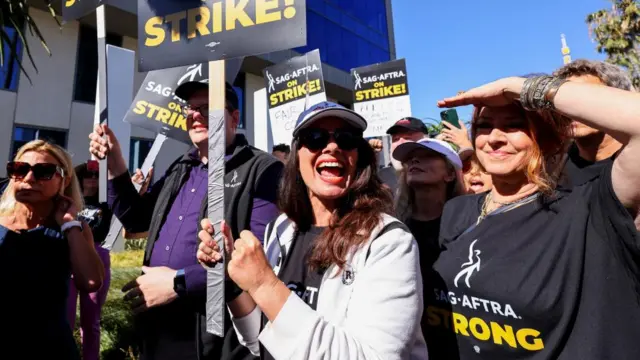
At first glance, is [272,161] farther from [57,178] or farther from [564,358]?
[564,358]

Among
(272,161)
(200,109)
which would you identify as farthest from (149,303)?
(200,109)

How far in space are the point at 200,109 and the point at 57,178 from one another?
1026mm

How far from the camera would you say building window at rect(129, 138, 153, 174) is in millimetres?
12062

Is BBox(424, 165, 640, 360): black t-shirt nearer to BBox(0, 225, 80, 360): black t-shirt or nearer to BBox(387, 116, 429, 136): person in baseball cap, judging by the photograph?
BBox(0, 225, 80, 360): black t-shirt

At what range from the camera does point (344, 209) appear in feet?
5.53

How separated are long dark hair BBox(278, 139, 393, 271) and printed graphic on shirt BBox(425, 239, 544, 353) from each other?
14.8 inches

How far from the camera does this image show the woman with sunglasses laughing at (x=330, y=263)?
1225 millimetres

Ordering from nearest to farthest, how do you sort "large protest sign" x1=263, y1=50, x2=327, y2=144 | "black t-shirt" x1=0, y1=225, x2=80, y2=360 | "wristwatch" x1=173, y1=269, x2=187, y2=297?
"wristwatch" x1=173, y1=269, x2=187, y2=297 < "black t-shirt" x1=0, y1=225, x2=80, y2=360 < "large protest sign" x1=263, y1=50, x2=327, y2=144

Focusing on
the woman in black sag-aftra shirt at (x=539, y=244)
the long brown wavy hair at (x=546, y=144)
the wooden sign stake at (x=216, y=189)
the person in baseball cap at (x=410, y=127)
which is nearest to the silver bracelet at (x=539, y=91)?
the woman in black sag-aftra shirt at (x=539, y=244)

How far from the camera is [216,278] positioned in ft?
5.41

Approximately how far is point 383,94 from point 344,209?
219 inches

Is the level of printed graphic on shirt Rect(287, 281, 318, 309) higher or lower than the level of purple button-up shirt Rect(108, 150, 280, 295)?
lower

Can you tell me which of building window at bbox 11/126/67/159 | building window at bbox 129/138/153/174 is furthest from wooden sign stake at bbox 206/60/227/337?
building window at bbox 129/138/153/174

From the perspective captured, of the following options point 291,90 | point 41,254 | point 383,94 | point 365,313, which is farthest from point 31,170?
point 383,94
